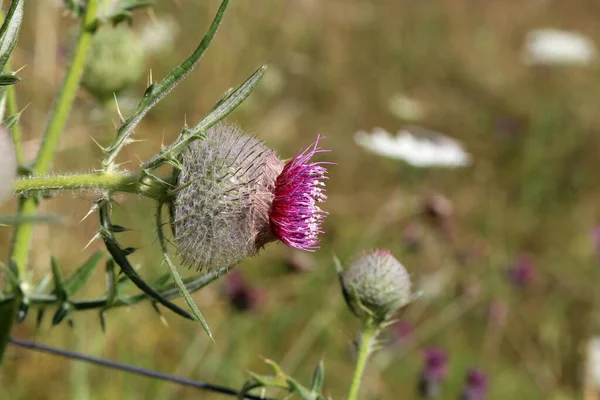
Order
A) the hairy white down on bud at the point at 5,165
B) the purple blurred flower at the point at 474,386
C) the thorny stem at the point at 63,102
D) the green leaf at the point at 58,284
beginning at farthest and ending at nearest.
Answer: the purple blurred flower at the point at 474,386, the thorny stem at the point at 63,102, the green leaf at the point at 58,284, the hairy white down on bud at the point at 5,165

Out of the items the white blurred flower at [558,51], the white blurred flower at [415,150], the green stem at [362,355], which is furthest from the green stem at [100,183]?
the white blurred flower at [558,51]

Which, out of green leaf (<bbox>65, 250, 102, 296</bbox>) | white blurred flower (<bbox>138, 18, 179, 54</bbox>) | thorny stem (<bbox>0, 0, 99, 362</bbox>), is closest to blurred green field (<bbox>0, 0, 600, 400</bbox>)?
green leaf (<bbox>65, 250, 102, 296</bbox>)

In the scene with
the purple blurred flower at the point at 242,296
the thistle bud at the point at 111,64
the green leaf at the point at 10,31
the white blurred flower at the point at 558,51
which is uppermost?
the white blurred flower at the point at 558,51

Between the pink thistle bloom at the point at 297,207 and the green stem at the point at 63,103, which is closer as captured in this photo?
the pink thistle bloom at the point at 297,207

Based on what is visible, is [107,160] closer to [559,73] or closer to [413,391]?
[413,391]

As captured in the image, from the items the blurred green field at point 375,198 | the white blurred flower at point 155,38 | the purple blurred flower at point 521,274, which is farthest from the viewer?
the white blurred flower at point 155,38

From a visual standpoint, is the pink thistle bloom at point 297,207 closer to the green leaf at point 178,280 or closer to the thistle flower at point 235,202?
the thistle flower at point 235,202
